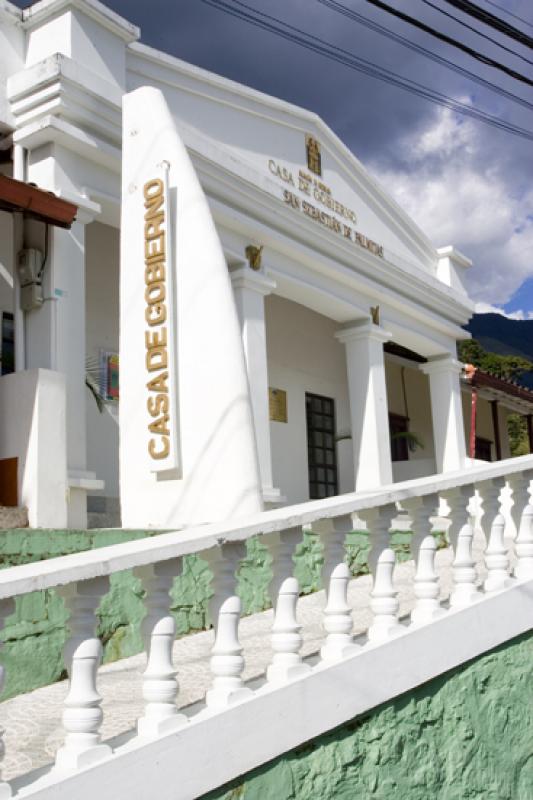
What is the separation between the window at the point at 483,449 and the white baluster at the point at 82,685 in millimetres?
17473

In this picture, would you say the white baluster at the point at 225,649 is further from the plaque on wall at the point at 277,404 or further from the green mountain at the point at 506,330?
the green mountain at the point at 506,330

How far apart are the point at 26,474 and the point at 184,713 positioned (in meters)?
3.78

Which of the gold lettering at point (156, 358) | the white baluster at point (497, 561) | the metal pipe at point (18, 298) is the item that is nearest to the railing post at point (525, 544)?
the white baluster at point (497, 561)

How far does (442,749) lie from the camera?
3.68 meters

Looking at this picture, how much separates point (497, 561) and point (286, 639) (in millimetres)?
1658

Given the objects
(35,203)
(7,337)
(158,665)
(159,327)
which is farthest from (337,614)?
(7,337)

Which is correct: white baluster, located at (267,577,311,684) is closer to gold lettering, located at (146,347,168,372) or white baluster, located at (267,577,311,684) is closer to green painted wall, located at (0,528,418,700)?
green painted wall, located at (0,528,418,700)

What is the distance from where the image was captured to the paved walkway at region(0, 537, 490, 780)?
9.95ft

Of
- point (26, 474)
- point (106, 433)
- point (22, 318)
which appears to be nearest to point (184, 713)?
point (26, 474)

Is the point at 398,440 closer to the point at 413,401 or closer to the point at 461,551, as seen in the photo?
the point at 413,401

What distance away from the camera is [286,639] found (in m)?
3.15

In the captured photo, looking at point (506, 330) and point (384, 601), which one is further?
point (506, 330)

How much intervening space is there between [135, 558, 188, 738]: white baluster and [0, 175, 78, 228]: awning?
4400 mm

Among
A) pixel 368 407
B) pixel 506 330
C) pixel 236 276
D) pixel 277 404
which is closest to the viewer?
pixel 236 276
